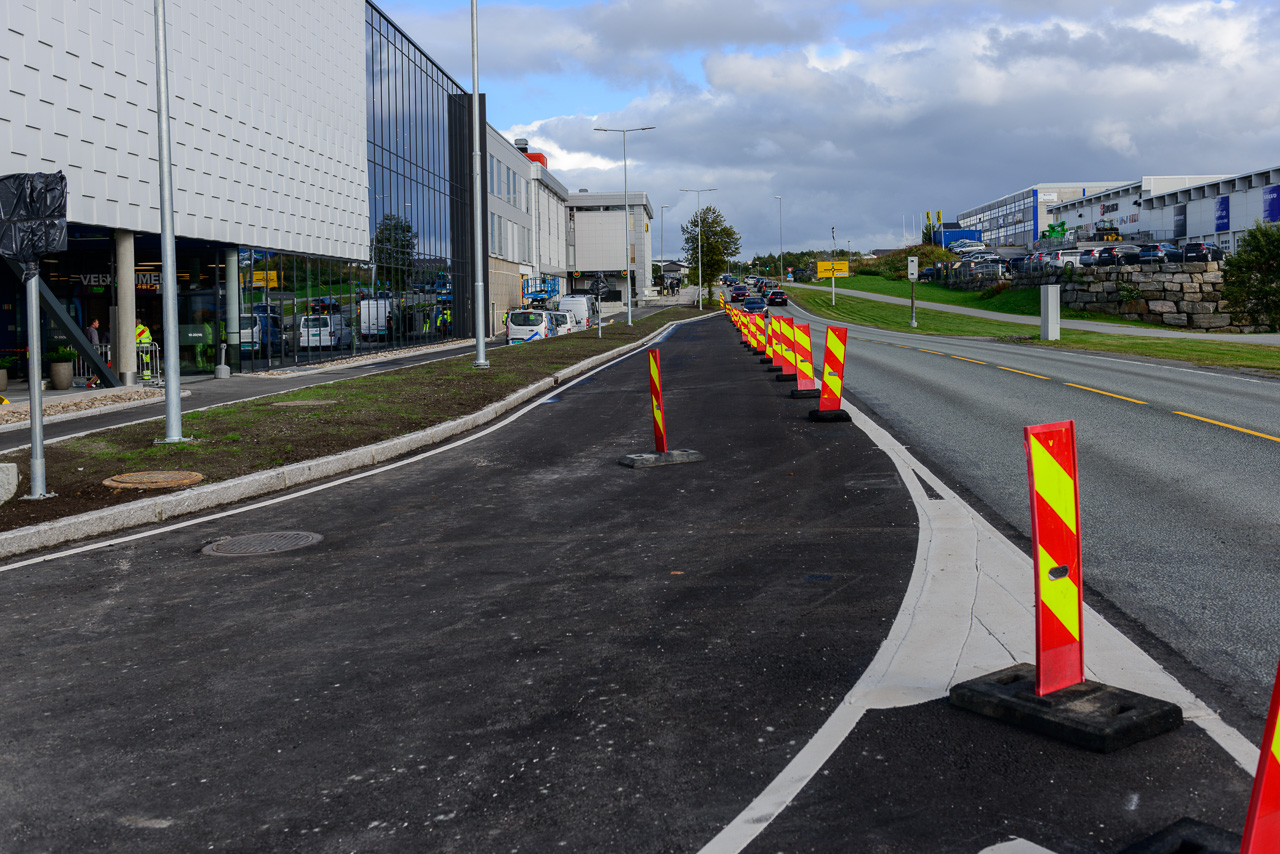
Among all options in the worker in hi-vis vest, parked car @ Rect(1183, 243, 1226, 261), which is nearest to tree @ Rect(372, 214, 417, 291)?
the worker in hi-vis vest

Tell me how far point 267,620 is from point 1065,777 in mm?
4368

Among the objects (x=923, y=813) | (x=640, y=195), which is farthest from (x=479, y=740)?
(x=640, y=195)

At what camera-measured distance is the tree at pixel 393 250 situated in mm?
42156

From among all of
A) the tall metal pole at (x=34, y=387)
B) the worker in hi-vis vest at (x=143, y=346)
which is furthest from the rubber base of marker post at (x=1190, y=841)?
the worker in hi-vis vest at (x=143, y=346)

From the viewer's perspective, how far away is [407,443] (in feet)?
43.9

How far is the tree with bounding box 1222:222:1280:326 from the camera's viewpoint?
141ft

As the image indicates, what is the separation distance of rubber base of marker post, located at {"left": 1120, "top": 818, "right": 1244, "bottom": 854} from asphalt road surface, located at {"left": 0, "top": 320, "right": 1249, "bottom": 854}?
5.1 inches

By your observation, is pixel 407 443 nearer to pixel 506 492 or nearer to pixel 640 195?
pixel 506 492

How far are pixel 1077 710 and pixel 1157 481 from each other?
6184mm

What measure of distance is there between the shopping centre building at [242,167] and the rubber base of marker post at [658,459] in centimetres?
1453

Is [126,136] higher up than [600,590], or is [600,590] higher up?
[126,136]

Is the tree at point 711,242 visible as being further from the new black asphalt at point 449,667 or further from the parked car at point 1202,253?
the new black asphalt at point 449,667

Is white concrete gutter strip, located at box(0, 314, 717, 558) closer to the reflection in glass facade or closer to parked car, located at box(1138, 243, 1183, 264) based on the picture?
the reflection in glass facade

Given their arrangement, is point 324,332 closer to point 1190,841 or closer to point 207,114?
point 207,114
